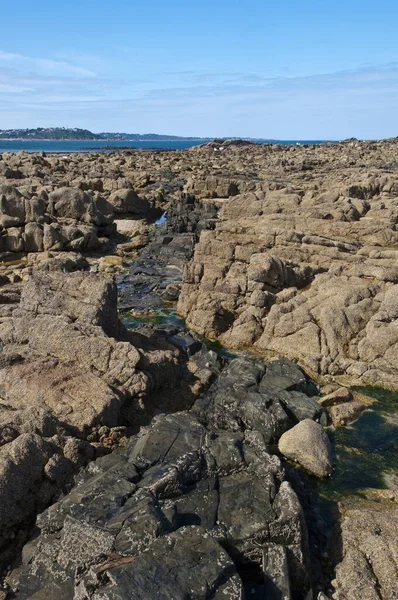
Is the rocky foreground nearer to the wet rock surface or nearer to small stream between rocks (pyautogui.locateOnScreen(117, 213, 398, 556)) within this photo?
the wet rock surface

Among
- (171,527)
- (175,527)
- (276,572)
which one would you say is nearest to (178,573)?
(171,527)

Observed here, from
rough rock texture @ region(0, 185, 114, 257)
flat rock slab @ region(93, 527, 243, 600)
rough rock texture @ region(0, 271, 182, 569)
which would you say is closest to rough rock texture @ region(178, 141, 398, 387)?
rough rock texture @ region(0, 271, 182, 569)

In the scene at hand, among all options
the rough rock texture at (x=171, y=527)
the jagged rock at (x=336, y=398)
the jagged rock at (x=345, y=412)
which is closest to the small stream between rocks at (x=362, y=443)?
the jagged rock at (x=345, y=412)

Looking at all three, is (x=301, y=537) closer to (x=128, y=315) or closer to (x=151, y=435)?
(x=151, y=435)

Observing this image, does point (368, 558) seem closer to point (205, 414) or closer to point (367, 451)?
point (367, 451)

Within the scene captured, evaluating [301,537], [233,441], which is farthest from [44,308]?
[301,537]

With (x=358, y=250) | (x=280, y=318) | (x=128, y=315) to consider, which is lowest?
(x=128, y=315)
